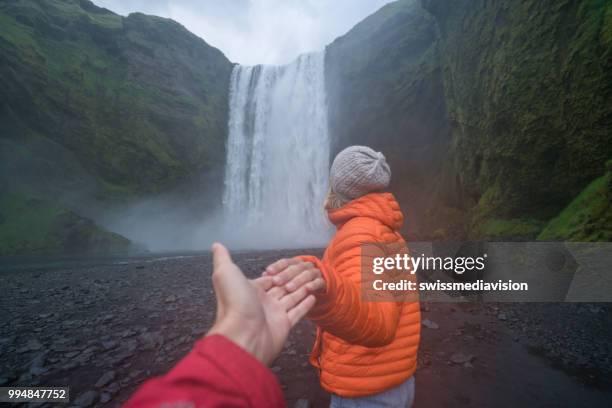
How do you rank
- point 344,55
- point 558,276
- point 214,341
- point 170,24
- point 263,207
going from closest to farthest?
point 214,341
point 558,276
point 344,55
point 263,207
point 170,24

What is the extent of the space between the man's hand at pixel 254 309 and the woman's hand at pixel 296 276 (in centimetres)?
3

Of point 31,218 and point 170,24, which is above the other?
point 170,24

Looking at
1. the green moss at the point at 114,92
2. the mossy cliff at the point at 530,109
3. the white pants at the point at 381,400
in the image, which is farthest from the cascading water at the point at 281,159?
the white pants at the point at 381,400

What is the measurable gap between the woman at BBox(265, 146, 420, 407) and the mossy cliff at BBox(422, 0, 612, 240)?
9980 millimetres

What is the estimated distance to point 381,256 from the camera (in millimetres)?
1876

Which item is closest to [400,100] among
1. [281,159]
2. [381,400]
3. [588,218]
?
[281,159]

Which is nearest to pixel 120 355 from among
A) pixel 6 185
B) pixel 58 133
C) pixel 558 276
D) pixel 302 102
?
pixel 558 276

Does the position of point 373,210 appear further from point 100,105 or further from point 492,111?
point 100,105

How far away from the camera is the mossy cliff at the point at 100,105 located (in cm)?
2714

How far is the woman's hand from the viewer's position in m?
1.43

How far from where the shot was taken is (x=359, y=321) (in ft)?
5.52

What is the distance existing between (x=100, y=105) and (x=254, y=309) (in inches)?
1596

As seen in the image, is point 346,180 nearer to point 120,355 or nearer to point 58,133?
point 120,355

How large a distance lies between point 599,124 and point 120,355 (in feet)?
51.7
